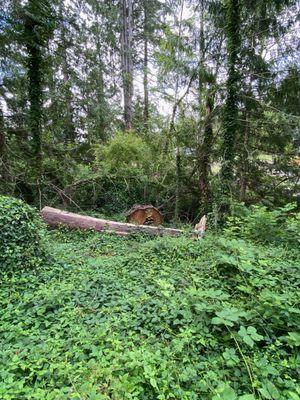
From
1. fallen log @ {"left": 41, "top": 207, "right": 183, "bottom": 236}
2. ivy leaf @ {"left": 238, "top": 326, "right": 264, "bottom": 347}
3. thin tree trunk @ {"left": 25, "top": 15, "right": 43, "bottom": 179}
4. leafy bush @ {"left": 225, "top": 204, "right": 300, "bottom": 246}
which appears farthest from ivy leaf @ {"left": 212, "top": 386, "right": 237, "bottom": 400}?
thin tree trunk @ {"left": 25, "top": 15, "right": 43, "bottom": 179}

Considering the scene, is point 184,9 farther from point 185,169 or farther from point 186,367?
point 186,367

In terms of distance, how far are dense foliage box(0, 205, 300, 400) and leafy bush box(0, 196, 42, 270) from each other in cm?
24

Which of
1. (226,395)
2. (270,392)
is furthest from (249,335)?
(226,395)

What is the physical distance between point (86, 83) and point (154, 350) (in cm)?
840

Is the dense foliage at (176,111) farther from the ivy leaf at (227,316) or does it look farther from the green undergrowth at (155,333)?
the ivy leaf at (227,316)

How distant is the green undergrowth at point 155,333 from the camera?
161 centimetres

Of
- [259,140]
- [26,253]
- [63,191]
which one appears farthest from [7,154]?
[259,140]

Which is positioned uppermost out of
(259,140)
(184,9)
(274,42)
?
(184,9)

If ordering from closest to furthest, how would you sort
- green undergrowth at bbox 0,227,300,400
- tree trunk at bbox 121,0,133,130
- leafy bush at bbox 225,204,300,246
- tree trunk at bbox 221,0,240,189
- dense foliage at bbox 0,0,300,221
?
green undergrowth at bbox 0,227,300,400 < leafy bush at bbox 225,204,300,246 < tree trunk at bbox 221,0,240,189 < dense foliage at bbox 0,0,300,221 < tree trunk at bbox 121,0,133,130

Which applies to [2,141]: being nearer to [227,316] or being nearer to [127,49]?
[227,316]

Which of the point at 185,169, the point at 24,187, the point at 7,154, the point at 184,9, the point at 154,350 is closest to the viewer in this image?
the point at 154,350

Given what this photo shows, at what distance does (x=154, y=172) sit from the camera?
861 centimetres

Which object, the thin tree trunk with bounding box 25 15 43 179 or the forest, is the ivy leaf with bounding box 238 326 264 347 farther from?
the thin tree trunk with bounding box 25 15 43 179

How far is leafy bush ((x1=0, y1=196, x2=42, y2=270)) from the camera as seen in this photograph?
329 centimetres
